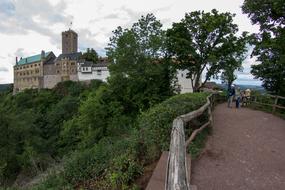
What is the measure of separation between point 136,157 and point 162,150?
2.02 feet

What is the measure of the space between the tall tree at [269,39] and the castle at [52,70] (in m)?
44.8

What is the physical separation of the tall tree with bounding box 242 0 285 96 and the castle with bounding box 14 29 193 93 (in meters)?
44.8

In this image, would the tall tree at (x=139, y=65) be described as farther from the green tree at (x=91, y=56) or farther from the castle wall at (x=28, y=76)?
the castle wall at (x=28, y=76)

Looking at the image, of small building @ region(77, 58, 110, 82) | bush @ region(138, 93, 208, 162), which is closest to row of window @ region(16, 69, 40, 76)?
small building @ region(77, 58, 110, 82)

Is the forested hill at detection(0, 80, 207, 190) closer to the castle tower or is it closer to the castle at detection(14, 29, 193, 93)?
the castle at detection(14, 29, 193, 93)

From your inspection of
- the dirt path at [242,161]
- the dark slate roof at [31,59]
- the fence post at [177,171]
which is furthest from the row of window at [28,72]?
the fence post at [177,171]

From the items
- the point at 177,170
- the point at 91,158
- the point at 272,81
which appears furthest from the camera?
the point at 272,81

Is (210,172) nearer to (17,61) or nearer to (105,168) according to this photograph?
(105,168)

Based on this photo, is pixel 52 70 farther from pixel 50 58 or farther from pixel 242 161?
pixel 242 161

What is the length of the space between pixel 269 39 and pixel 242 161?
11.7 m

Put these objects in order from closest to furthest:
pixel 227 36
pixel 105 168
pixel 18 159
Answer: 1. pixel 105 168
2. pixel 18 159
3. pixel 227 36

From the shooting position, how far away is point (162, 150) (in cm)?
434

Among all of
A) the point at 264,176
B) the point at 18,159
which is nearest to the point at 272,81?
the point at 264,176

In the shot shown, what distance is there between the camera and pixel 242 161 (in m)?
4.70
